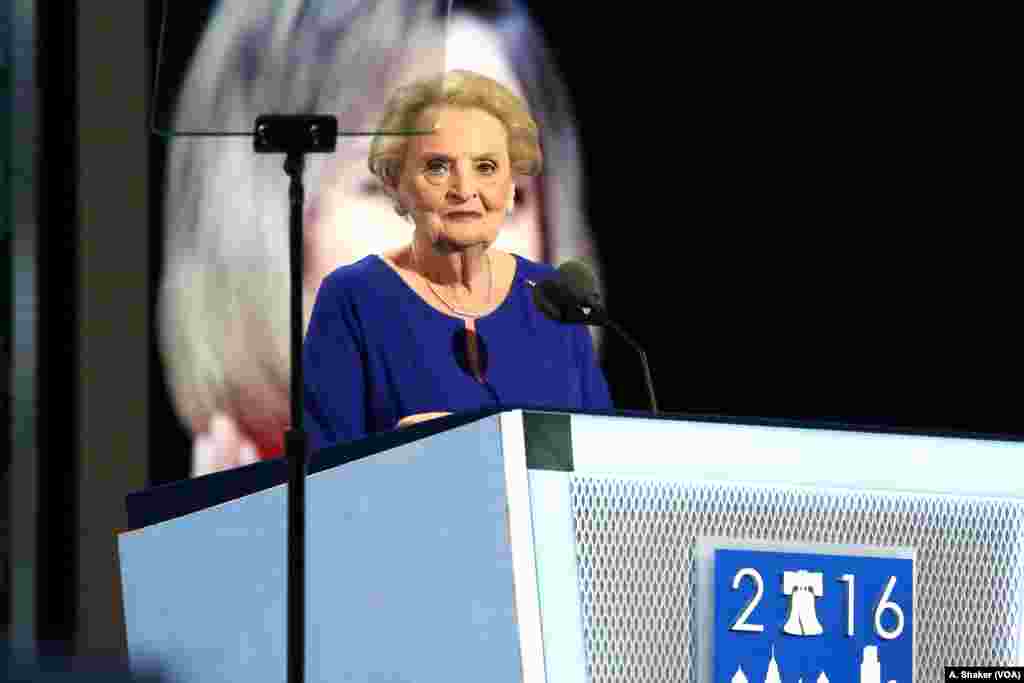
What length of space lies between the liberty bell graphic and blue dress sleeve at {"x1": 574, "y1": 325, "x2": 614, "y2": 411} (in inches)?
62.5

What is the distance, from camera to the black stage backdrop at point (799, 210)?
410 centimetres

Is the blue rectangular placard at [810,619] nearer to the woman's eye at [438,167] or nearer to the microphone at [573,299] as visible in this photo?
the microphone at [573,299]

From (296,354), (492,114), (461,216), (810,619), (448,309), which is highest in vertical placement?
(492,114)

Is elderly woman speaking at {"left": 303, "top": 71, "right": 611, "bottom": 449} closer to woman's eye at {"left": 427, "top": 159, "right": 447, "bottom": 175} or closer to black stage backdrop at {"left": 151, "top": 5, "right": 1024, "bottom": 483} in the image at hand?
woman's eye at {"left": 427, "top": 159, "right": 447, "bottom": 175}

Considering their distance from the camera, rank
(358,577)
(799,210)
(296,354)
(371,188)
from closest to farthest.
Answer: (296,354) < (358,577) < (371,188) < (799,210)

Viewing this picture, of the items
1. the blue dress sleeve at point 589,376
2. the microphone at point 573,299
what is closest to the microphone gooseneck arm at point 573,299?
the microphone at point 573,299

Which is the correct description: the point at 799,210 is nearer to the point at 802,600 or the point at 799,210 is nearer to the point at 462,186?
the point at 462,186

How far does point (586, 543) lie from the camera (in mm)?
1836

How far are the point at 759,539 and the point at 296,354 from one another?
0.43 metres

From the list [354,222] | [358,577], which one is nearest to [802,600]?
[358,577]

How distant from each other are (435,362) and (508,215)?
405 millimetres

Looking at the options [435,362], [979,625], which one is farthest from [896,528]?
[435,362]

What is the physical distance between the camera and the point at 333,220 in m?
3.83

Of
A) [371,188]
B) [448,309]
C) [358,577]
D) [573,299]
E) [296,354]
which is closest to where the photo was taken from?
[296,354]
